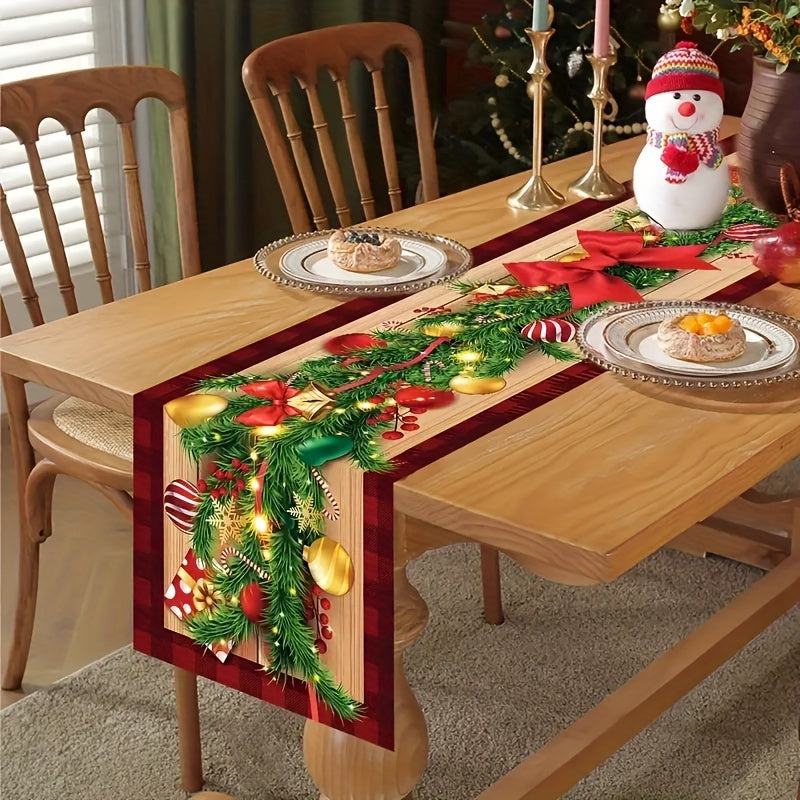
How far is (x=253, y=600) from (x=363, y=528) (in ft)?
0.56

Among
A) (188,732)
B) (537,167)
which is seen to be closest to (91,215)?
(537,167)

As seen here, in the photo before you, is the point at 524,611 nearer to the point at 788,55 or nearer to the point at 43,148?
the point at 788,55

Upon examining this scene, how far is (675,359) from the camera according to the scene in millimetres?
1566

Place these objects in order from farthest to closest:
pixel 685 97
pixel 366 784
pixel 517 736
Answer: pixel 517 736, pixel 685 97, pixel 366 784

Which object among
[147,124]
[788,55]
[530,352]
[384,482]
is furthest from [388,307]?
[147,124]

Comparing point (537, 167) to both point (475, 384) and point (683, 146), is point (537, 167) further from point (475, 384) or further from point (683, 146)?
point (475, 384)

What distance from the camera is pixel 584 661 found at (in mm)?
2449

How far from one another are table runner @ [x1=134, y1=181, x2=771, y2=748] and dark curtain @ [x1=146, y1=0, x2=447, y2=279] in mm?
1851

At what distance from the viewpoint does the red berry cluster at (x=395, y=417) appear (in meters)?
1.42

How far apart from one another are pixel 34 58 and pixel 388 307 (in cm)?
194

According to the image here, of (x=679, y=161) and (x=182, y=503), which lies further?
(x=679, y=161)

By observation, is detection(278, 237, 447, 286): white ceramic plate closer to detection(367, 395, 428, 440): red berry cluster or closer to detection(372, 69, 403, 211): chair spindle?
detection(367, 395, 428, 440): red berry cluster

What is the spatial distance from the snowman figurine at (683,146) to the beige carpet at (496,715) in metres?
0.82

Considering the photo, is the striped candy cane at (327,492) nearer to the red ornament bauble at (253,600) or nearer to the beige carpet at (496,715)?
the red ornament bauble at (253,600)
